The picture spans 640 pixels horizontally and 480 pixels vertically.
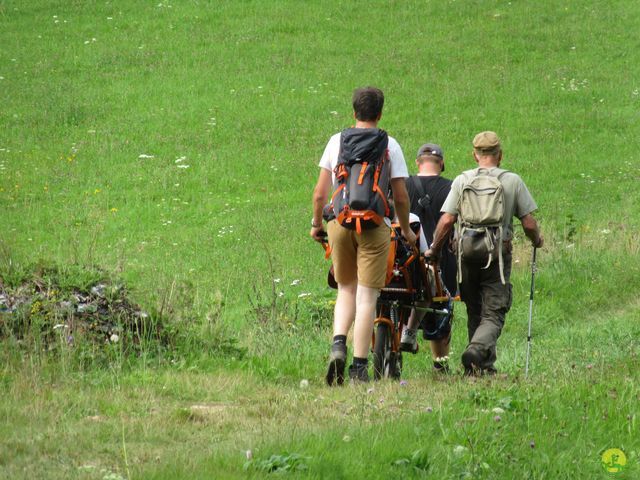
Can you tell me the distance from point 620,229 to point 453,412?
34.2 feet

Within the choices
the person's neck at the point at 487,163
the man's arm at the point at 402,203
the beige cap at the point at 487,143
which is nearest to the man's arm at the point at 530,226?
the person's neck at the point at 487,163

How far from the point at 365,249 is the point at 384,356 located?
37.6 inches

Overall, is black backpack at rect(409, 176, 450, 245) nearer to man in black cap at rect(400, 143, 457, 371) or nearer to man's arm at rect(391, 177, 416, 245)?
man in black cap at rect(400, 143, 457, 371)

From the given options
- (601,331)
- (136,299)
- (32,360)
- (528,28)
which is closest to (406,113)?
(528,28)

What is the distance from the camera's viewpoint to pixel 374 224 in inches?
296

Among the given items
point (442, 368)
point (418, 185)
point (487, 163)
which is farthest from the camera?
point (418, 185)

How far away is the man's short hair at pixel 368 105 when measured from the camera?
25.2 feet

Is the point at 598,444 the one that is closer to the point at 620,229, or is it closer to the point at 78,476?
the point at 78,476

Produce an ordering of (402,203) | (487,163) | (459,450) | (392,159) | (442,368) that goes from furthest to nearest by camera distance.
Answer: (442,368)
(487,163)
(402,203)
(392,159)
(459,450)

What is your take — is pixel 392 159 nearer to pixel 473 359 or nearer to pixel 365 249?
pixel 365 249

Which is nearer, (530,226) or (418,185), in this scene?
(530,226)

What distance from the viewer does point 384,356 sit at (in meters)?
8.26

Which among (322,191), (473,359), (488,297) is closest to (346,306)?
(322,191)

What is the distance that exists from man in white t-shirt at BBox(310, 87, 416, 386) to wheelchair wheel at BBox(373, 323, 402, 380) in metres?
0.34
